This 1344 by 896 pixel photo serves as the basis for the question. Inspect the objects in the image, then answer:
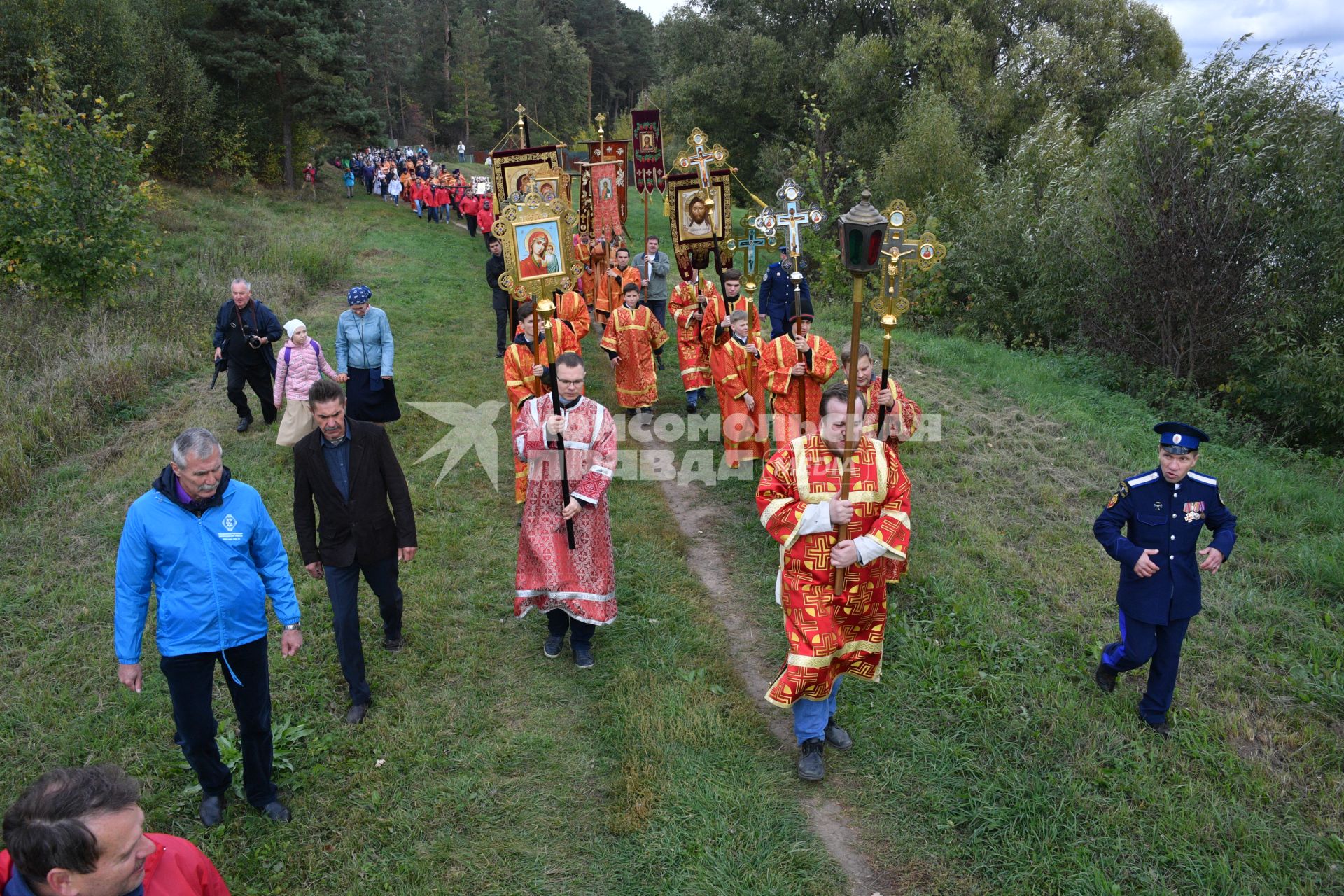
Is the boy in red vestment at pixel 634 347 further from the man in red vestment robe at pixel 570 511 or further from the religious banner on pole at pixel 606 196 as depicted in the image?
the man in red vestment robe at pixel 570 511

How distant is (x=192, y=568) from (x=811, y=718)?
10.9 ft

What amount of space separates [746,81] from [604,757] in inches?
1177

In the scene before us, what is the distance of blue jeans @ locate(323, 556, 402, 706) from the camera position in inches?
209

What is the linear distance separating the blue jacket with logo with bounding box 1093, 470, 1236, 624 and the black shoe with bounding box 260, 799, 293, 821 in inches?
191

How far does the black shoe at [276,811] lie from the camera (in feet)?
15.3

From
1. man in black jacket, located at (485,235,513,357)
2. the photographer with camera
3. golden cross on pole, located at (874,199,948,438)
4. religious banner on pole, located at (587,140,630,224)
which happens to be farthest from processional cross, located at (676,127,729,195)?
golden cross on pole, located at (874,199,948,438)

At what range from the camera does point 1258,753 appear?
16.2 feet

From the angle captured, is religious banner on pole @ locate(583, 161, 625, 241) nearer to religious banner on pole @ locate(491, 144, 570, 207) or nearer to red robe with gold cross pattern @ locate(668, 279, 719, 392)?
religious banner on pole @ locate(491, 144, 570, 207)

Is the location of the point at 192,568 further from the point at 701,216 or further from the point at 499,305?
the point at 499,305

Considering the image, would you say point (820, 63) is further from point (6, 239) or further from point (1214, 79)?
point (6, 239)

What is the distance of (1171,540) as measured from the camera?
4883 mm

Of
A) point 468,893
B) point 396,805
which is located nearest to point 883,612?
point 468,893

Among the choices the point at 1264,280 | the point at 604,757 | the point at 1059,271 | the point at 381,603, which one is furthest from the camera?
the point at 1059,271

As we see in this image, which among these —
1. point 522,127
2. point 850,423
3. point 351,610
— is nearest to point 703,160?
point 522,127
